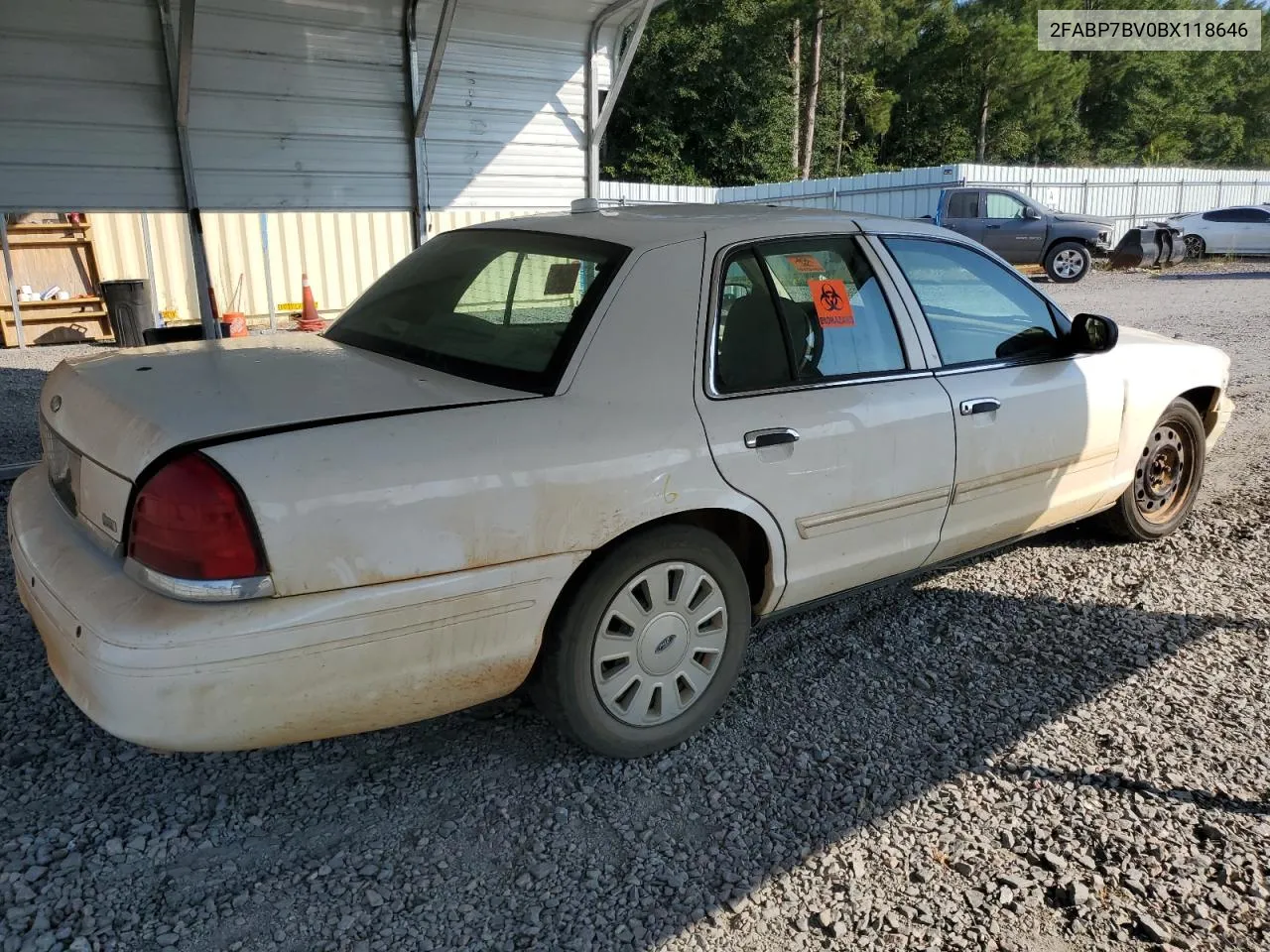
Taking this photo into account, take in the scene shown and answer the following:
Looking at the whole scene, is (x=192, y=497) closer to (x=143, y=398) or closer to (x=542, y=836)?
(x=143, y=398)

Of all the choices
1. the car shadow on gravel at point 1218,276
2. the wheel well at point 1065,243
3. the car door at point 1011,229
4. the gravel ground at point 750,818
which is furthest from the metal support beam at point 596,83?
the car shadow on gravel at point 1218,276

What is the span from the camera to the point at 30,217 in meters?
12.5

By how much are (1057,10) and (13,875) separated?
62069 millimetres

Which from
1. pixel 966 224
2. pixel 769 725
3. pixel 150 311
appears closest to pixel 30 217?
pixel 150 311

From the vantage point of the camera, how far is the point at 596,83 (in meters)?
8.22

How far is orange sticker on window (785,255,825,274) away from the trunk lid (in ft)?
3.80

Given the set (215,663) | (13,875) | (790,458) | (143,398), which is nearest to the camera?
(215,663)

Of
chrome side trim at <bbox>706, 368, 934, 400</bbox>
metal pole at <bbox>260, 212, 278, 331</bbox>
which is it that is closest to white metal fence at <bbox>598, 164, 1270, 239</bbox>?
metal pole at <bbox>260, 212, 278, 331</bbox>

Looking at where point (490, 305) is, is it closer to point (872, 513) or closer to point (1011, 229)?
point (872, 513)

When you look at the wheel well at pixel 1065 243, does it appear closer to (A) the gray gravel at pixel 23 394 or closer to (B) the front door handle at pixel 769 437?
(A) the gray gravel at pixel 23 394

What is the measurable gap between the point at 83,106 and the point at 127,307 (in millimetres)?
6516

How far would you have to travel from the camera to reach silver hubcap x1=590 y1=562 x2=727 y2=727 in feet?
9.57

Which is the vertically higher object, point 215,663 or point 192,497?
point 192,497

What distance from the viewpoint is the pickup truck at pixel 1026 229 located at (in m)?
20.4
